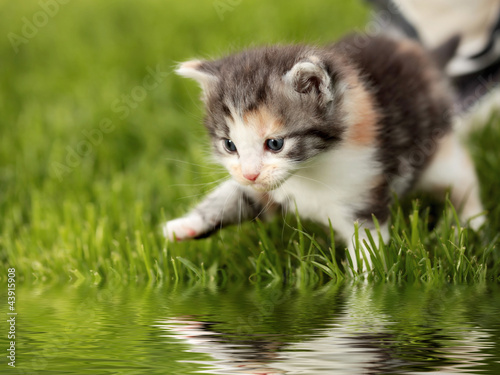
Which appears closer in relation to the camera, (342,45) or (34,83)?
(342,45)

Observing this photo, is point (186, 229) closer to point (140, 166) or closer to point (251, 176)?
point (251, 176)

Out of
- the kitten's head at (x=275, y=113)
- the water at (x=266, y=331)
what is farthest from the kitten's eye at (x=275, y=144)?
the water at (x=266, y=331)

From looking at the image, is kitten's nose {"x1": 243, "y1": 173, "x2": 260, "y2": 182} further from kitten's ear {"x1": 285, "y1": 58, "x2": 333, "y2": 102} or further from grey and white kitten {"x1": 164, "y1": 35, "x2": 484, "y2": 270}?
kitten's ear {"x1": 285, "y1": 58, "x2": 333, "y2": 102}

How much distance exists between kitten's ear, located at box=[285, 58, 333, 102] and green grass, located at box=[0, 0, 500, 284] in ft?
2.00

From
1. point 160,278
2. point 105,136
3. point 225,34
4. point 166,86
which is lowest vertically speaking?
point 160,278

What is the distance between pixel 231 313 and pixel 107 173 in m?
2.87

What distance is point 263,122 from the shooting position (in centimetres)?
278

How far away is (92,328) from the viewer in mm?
2098

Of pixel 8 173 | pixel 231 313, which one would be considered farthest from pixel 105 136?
pixel 231 313

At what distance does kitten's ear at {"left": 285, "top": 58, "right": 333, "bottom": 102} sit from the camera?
2.72 m

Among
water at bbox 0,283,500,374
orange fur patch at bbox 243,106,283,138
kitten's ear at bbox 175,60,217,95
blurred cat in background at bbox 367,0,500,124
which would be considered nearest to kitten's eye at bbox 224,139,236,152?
orange fur patch at bbox 243,106,283,138

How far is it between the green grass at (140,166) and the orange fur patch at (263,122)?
52cm

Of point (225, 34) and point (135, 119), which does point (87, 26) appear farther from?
point (135, 119)

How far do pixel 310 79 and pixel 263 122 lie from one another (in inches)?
10.3
